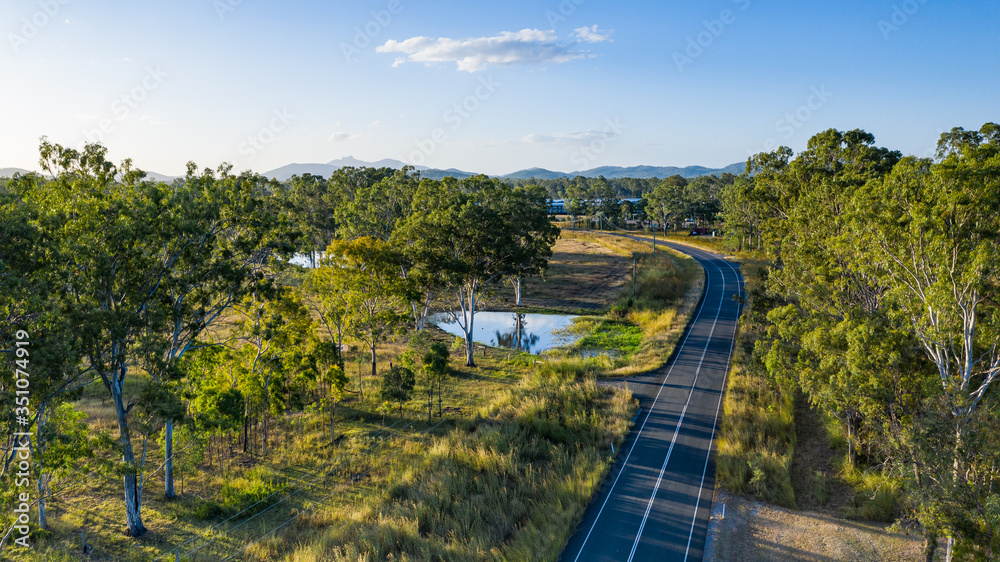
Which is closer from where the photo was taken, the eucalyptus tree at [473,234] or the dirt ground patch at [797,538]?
the dirt ground patch at [797,538]

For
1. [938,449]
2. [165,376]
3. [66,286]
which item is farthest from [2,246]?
[938,449]

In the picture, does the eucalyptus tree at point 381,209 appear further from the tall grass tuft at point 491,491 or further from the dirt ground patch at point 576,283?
the tall grass tuft at point 491,491

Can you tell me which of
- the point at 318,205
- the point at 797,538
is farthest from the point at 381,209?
the point at 797,538

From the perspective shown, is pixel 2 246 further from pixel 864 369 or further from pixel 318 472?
pixel 864 369

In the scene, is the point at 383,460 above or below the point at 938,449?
below

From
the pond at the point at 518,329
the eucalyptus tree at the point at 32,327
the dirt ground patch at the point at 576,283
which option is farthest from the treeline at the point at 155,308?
the dirt ground patch at the point at 576,283

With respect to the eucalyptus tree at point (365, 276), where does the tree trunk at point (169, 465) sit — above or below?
below
